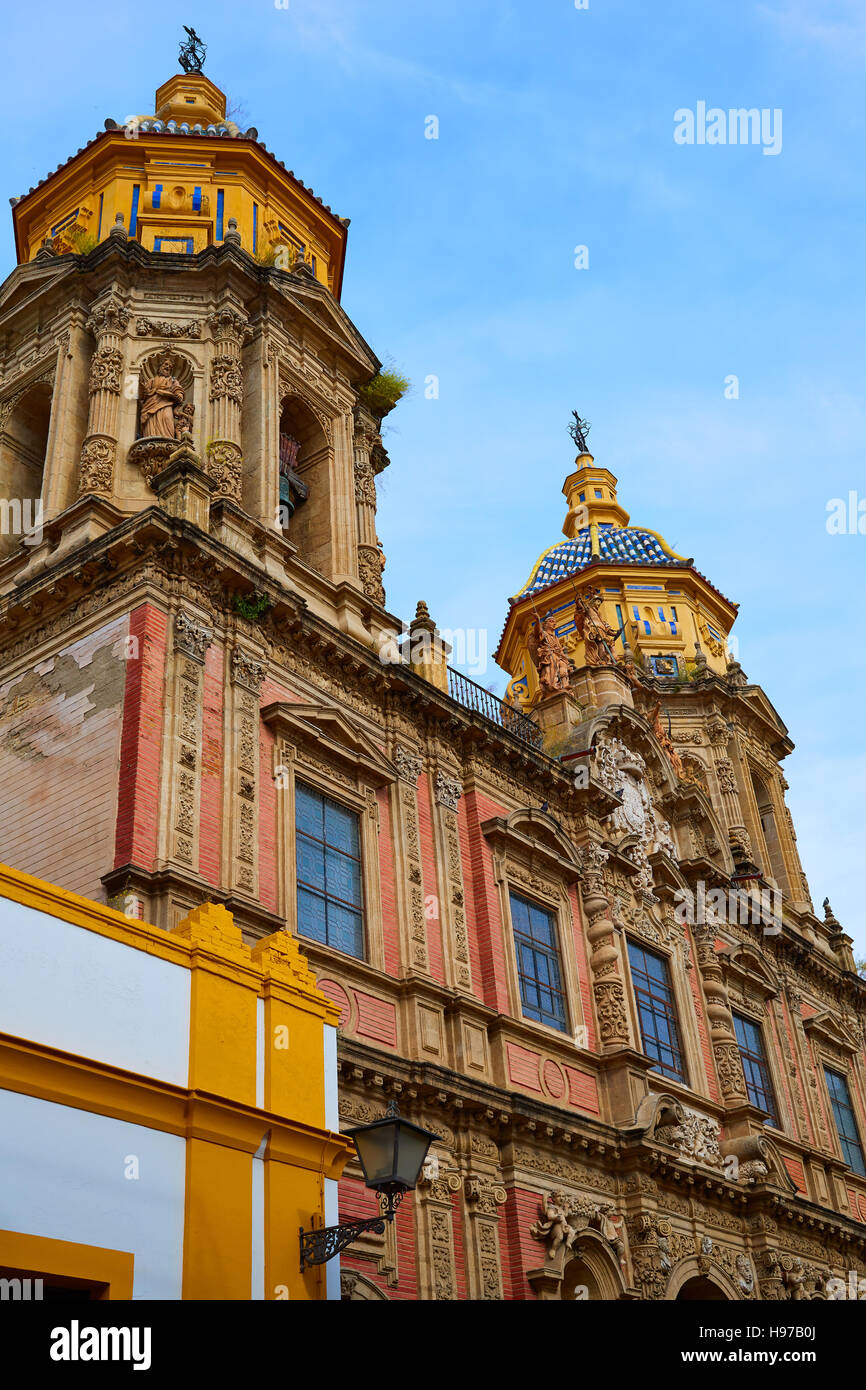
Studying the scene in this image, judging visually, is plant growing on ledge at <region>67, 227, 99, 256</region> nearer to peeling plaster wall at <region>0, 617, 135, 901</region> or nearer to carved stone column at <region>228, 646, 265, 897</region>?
peeling plaster wall at <region>0, 617, 135, 901</region>

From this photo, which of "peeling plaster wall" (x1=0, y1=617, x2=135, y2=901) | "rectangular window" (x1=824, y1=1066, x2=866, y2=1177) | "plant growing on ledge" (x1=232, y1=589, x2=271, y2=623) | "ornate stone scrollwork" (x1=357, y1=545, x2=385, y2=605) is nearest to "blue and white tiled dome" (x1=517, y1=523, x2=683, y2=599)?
"rectangular window" (x1=824, y1=1066, x2=866, y2=1177)

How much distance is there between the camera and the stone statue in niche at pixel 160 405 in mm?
18641

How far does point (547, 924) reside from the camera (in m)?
19.9

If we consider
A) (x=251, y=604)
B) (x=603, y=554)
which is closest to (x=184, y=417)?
(x=251, y=604)

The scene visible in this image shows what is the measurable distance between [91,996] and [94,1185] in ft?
3.76

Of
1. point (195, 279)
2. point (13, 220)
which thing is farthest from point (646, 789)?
point (13, 220)

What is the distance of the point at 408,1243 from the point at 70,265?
1431 cm

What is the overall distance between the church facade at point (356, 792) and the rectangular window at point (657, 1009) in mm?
76

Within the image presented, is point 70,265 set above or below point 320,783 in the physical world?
above

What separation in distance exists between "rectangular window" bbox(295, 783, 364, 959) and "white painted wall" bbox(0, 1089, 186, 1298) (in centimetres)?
659

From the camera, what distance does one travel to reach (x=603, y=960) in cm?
2012

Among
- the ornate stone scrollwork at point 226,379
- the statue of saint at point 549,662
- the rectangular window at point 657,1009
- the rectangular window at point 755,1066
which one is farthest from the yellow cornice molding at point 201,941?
the rectangular window at point 755,1066

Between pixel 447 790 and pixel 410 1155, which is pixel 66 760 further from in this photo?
pixel 410 1155
